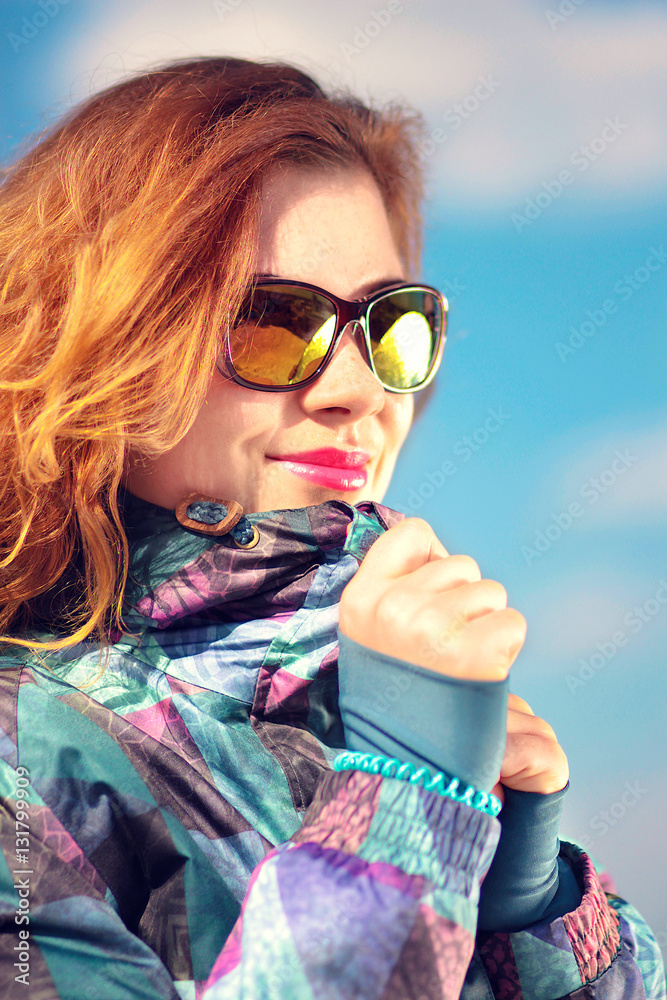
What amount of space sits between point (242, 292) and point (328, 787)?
0.82 meters

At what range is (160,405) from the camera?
123 centimetres

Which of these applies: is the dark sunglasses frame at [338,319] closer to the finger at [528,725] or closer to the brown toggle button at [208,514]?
the brown toggle button at [208,514]

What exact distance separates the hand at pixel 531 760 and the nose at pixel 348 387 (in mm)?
593

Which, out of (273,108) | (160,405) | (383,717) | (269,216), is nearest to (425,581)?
(383,717)

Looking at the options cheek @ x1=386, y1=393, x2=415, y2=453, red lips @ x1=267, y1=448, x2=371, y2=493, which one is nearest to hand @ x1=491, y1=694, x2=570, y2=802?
red lips @ x1=267, y1=448, x2=371, y2=493

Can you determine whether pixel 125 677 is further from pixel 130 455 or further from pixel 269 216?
pixel 269 216

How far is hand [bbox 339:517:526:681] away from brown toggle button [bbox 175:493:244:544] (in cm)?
32

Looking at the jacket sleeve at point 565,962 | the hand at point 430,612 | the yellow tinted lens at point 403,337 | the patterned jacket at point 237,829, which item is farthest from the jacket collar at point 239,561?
the jacket sleeve at point 565,962

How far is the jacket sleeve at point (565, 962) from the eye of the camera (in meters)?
1.08

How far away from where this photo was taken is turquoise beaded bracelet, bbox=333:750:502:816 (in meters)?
0.85

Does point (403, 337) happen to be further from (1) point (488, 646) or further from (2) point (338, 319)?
(1) point (488, 646)

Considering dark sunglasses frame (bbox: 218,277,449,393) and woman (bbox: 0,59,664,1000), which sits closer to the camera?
woman (bbox: 0,59,664,1000)

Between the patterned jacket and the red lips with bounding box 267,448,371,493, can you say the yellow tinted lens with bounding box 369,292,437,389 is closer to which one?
the red lips with bounding box 267,448,371,493

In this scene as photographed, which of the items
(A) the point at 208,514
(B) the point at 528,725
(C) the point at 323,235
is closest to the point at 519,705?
(B) the point at 528,725
